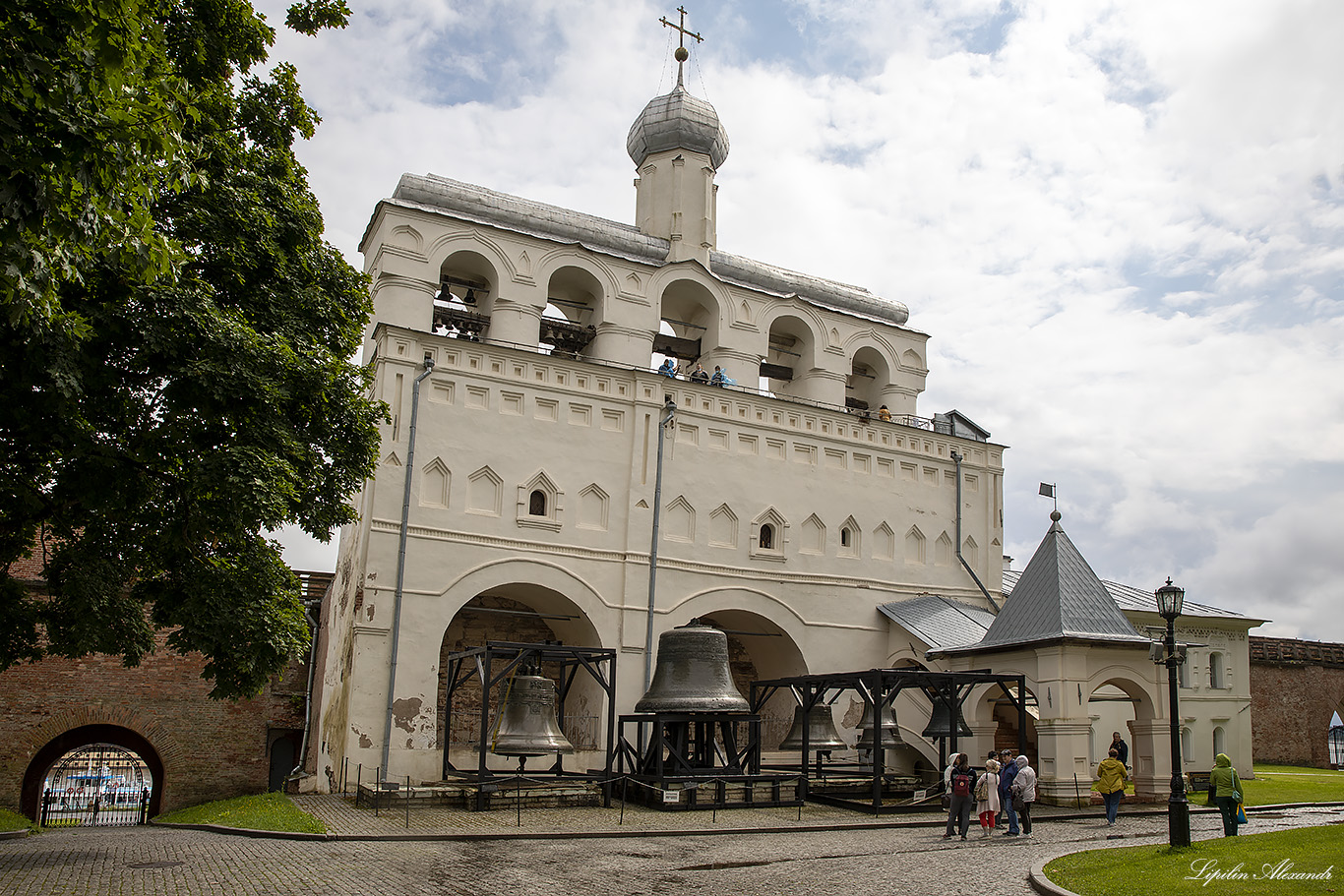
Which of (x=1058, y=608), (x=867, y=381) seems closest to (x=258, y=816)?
(x=1058, y=608)

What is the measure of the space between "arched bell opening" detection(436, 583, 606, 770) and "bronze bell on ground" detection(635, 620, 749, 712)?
289 cm

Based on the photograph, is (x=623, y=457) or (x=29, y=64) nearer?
(x=29, y=64)

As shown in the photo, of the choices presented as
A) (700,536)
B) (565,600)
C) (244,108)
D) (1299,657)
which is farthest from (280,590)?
(1299,657)

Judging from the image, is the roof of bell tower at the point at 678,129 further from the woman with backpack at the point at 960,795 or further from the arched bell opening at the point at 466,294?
the woman with backpack at the point at 960,795

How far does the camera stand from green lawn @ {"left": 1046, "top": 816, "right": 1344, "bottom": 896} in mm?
8547

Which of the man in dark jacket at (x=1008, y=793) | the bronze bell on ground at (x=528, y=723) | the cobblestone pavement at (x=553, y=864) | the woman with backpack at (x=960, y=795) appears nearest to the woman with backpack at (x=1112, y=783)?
the cobblestone pavement at (x=553, y=864)

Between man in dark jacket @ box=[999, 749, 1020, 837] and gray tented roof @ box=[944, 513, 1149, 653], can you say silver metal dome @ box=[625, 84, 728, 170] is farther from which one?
man in dark jacket @ box=[999, 749, 1020, 837]

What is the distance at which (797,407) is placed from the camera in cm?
2295

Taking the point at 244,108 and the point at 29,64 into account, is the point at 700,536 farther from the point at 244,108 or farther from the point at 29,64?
the point at 29,64

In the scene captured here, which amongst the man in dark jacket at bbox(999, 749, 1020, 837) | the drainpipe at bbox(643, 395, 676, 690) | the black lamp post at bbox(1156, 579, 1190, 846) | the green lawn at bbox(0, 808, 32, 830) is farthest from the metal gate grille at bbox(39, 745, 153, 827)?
the black lamp post at bbox(1156, 579, 1190, 846)

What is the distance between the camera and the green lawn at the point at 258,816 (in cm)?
1360

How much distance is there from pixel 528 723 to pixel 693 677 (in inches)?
100

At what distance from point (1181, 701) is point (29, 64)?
23.7m

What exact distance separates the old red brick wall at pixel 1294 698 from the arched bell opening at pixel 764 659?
16922mm
